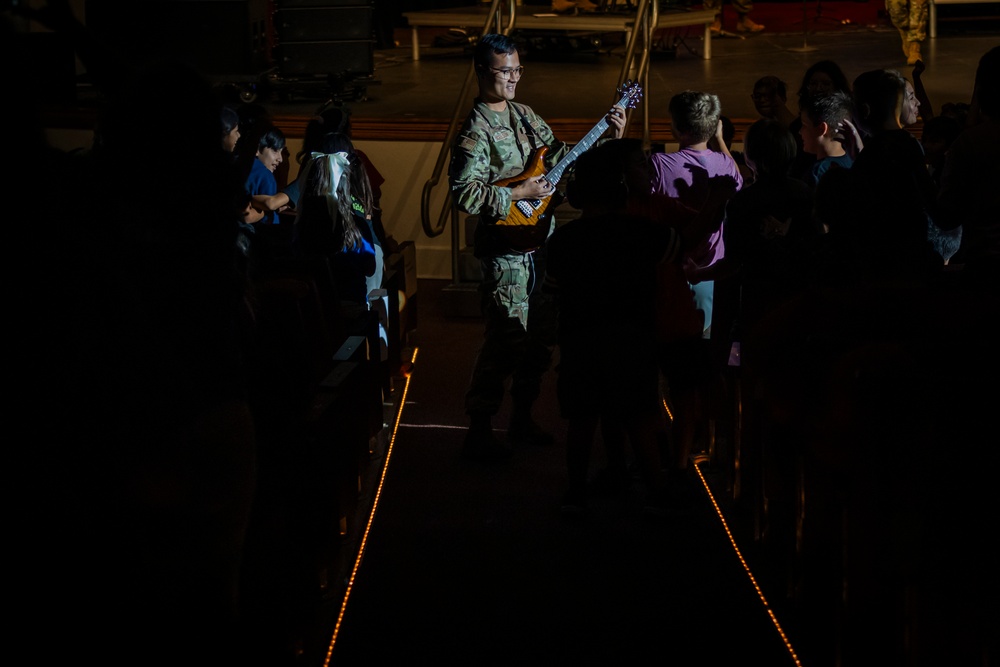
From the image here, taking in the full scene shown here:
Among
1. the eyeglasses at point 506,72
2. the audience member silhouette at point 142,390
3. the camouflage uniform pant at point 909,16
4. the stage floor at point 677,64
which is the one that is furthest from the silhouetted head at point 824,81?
the camouflage uniform pant at point 909,16

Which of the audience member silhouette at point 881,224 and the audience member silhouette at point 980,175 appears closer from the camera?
the audience member silhouette at point 881,224

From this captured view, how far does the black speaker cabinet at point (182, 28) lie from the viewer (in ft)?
29.2

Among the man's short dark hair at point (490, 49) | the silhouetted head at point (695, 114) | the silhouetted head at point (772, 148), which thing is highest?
the man's short dark hair at point (490, 49)

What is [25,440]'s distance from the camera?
5.02 feet

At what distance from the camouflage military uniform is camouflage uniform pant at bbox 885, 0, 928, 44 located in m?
6.35

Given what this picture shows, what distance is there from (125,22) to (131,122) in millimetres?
7467

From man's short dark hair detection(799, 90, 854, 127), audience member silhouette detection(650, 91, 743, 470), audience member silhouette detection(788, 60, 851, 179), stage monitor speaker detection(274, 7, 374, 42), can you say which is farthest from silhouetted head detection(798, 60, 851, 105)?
stage monitor speaker detection(274, 7, 374, 42)

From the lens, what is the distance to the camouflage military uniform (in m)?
4.14

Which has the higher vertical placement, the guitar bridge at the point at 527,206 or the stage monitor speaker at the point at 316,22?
the stage monitor speaker at the point at 316,22

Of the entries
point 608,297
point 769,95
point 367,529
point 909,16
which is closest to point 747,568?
point 608,297

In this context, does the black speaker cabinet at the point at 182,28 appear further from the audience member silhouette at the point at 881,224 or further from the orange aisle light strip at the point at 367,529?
the audience member silhouette at the point at 881,224

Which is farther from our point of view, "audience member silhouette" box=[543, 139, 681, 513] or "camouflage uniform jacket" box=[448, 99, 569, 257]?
"camouflage uniform jacket" box=[448, 99, 569, 257]

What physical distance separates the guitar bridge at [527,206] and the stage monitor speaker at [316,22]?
202 inches

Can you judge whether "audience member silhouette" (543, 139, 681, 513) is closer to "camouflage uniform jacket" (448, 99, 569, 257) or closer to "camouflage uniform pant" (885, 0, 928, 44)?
"camouflage uniform jacket" (448, 99, 569, 257)
